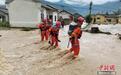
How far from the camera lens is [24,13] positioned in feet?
153

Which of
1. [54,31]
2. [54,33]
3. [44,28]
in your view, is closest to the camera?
[54,31]

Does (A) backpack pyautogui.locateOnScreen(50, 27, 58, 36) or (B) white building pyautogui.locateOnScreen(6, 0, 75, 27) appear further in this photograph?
(B) white building pyautogui.locateOnScreen(6, 0, 75, 27)

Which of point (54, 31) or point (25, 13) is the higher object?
point (25, 13)

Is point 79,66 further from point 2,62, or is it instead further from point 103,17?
point 103,17

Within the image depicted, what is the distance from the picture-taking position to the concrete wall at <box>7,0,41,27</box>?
45.8m

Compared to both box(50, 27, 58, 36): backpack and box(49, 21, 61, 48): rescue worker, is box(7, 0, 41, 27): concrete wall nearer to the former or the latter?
box(49, 21, 61, 48): rescue worker

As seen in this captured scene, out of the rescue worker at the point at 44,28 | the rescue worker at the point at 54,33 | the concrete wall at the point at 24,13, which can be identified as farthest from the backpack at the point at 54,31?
the concrete wall at the point at 24,13

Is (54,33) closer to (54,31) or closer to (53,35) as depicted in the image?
(54,31)

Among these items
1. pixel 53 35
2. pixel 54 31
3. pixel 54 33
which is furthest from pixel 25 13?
pixel 54 31

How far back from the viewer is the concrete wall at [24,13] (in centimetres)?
4584

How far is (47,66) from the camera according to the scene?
13.4m

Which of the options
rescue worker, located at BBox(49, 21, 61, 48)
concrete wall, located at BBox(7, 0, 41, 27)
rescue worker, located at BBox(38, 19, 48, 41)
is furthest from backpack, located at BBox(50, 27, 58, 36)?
concrete wall, located at BBox(7, 0, 41, 27)

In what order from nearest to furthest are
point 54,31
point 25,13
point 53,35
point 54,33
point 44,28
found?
point 54,31 < point 54,33 < point 53,35 < point 44,28 < point 25,13

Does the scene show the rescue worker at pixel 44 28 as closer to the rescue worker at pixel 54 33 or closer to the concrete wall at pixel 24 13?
the rescue worker at pixel 54 33
